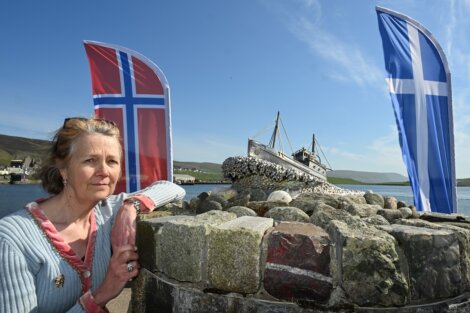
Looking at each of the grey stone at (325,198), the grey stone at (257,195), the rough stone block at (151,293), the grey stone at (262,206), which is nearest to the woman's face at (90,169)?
the rough stone block at (151,293)

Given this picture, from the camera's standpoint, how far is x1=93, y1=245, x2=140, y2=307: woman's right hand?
1591mm

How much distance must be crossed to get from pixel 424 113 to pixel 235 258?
532 cm

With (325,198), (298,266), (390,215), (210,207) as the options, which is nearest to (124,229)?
(298,266)

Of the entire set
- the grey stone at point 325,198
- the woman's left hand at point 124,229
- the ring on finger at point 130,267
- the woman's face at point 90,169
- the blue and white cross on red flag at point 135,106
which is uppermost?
the blue and white cross on red flag at point 135,106

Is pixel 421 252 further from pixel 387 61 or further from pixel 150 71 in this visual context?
pixel 387 61

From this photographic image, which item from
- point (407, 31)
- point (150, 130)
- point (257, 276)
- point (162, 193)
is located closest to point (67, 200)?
point (162, 193)

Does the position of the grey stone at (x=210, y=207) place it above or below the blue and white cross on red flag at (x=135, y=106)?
below

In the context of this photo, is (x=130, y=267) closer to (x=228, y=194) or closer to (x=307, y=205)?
(x=307, y=205)

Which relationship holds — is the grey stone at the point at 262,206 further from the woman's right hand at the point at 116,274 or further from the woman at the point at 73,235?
the woman's right hand at the point at 116,274

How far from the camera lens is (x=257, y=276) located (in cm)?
163

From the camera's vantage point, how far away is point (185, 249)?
1757 millimetres

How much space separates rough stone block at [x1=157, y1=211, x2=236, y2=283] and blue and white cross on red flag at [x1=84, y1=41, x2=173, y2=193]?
2818mm

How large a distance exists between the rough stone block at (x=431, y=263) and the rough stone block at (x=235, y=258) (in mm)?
812

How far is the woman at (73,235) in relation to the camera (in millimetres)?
1363
